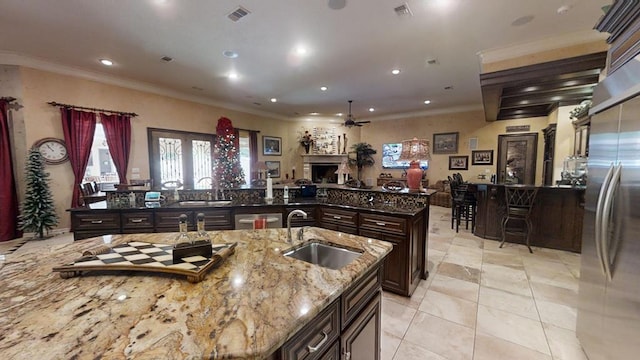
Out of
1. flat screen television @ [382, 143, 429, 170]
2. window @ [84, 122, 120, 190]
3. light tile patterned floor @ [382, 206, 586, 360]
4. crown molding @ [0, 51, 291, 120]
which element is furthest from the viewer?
flat screen television @ [382, 143, 429, 170]

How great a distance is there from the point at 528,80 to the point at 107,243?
17.9ft

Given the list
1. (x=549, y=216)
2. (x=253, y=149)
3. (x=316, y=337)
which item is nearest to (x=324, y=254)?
(x=316, y=337)

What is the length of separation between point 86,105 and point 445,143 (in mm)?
9424

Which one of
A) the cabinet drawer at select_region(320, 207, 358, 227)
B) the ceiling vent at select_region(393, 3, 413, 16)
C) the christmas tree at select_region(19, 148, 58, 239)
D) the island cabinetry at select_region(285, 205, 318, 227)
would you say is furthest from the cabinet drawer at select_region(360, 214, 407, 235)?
the christmas tree at select_region(19, 148, 58, 239)

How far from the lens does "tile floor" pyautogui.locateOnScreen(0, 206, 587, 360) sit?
6.47 ft

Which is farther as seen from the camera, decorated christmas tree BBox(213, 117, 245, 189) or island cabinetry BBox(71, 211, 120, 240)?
decorated christmas tree BBox(213, 117, 245, 189)

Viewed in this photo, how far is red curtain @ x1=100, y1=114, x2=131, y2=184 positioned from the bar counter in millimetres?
7412

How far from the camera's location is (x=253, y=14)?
2.95 meters

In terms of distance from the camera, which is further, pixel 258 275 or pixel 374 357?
pixel 374 357

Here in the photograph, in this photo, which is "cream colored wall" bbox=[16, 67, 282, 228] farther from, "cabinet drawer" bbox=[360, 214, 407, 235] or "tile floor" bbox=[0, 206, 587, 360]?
"tile floor" bbox=[0, 206, 587, 360]

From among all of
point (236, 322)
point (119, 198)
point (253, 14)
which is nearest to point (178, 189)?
point (119, 198)

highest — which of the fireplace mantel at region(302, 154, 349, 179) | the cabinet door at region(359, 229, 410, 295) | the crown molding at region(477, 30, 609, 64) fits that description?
the crown molding at region(477, 30, 609, 64)

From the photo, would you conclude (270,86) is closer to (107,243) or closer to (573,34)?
(107,243)

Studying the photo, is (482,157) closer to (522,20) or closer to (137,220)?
(522,20)
